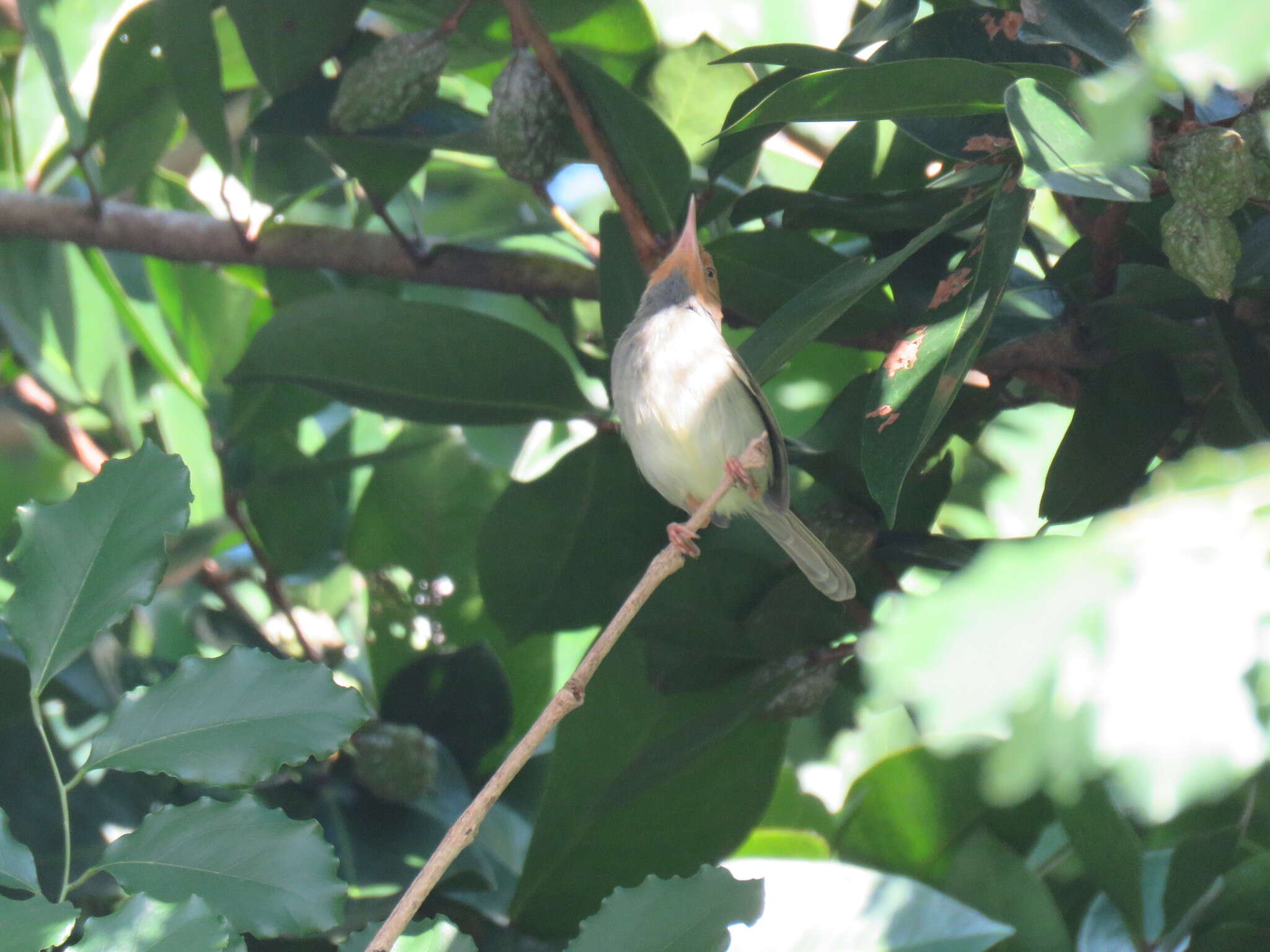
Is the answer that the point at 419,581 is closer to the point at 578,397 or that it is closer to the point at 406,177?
the point at 578,397

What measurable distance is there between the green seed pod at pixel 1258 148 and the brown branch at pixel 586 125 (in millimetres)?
683

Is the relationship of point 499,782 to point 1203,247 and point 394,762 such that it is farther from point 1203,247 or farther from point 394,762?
point 394,762

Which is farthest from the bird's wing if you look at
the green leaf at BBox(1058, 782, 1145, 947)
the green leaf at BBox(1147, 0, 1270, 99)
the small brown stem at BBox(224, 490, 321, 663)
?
the green leaf at BBox(1147, 0, 1270, 99)

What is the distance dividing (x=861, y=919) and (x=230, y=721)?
69cm

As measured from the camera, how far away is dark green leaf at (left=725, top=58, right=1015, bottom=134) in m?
0.93

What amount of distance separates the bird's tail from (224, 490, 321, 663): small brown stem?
809mm

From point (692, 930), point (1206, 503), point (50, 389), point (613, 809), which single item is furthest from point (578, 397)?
point (1206, 503)

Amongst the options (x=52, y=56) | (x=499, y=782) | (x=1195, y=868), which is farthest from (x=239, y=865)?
(x=52, y=56)

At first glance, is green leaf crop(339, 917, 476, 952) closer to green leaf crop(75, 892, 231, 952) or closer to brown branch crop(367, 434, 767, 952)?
brown branch crop(367, 434, 767, 952)

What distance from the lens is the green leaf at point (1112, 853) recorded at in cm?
128

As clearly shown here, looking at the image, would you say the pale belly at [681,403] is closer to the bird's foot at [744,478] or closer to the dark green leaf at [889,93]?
the bird's foot at [744,478]

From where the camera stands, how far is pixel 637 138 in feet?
4.58

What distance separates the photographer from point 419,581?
202cm

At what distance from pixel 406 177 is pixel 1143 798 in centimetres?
147
